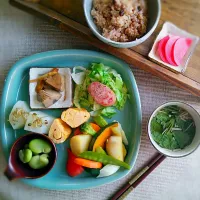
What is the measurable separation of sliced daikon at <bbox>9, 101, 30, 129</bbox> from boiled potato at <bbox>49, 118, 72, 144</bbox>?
122 mm

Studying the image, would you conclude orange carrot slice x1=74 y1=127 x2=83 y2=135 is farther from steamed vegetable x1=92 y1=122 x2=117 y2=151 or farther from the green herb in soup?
the green herb in soup

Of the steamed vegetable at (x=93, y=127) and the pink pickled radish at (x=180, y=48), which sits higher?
the pink pickled radish at (x=180, y=48)

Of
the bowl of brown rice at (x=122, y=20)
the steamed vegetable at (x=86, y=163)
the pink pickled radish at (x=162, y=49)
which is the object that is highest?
the bowl of brown rice at (x=122, y=20)

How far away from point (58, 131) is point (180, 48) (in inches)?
22.8

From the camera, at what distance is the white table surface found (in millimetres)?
1604

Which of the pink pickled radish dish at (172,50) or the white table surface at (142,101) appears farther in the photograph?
the white table surface at (142,101)

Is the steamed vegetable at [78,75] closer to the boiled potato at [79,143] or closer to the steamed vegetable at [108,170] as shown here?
the boiled potato at [79,143]

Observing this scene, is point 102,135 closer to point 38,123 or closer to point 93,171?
point 93,171

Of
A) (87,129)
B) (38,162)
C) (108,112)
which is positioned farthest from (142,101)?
(38,162)

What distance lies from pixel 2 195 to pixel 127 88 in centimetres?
71

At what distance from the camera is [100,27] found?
1.47m

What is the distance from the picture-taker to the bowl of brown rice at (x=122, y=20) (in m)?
1.41

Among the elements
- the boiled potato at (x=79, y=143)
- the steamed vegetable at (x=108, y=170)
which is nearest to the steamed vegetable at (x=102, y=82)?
the boiled potato at (x=79, y=143)

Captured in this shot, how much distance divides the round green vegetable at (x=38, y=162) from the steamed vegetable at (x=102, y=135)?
0.63ft
